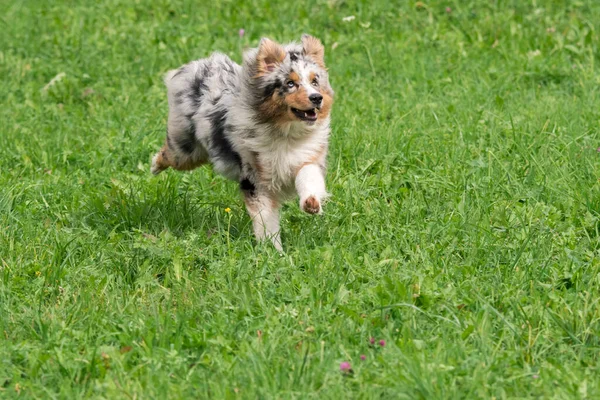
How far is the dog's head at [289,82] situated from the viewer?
558 centimetres

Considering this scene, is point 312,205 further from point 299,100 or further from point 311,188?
point 299,100

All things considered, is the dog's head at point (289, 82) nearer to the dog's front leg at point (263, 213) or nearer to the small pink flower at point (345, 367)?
the dog's front leg at point (263, 213)

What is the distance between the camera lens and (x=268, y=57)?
5762 millimetres

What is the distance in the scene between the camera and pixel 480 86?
27.1ft

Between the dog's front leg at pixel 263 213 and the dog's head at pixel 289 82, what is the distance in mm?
459

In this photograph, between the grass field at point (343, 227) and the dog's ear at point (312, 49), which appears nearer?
the grass field at point (343, 227)

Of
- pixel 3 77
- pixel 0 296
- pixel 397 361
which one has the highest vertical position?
pixel 397 361

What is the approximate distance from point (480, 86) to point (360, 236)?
9.87ft

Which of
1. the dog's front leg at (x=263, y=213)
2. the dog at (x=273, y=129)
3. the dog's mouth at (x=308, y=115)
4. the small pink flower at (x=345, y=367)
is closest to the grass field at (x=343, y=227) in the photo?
the small pink flower at (x=345, y=367)

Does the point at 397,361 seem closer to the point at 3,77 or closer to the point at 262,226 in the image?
the point at 262,226

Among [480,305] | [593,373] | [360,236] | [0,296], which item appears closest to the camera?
[593,373]

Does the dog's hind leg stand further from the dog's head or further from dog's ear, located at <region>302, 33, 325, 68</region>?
dog's ear, located at <region>302, 33, 325, 68</region>

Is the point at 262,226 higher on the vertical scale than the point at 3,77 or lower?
higher

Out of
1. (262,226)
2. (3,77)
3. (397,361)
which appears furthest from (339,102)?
(397,361)
